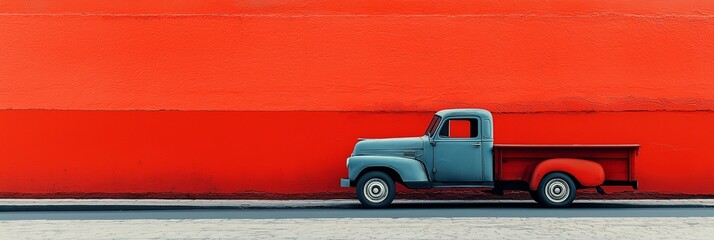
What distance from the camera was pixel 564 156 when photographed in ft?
53.8

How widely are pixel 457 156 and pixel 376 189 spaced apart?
1.38m

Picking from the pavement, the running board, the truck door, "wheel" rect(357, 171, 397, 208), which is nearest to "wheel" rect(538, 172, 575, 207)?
the pavement

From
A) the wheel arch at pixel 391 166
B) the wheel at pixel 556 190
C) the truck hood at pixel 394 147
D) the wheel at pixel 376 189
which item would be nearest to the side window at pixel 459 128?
the truck hood at pixel 394 147

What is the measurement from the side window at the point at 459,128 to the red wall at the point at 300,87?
904 millimetres

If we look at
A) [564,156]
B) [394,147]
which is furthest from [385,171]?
[564,156]

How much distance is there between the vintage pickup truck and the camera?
16312mm

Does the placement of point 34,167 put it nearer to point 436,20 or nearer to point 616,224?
point 436,20

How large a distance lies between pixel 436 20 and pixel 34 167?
297 inches

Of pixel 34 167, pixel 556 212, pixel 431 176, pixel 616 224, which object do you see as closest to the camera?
pixel 616 224

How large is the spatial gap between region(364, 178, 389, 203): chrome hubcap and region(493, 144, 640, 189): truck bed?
5.85 ft

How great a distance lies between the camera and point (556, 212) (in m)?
15.6

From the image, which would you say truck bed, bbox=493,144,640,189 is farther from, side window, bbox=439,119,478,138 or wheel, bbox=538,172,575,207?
side window, bbox=439,119,478,138

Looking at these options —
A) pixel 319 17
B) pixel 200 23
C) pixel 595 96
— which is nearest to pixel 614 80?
pixel 595 96

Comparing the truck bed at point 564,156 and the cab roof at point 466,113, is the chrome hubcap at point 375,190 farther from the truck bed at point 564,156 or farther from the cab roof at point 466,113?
the truck bed at point 564,156
